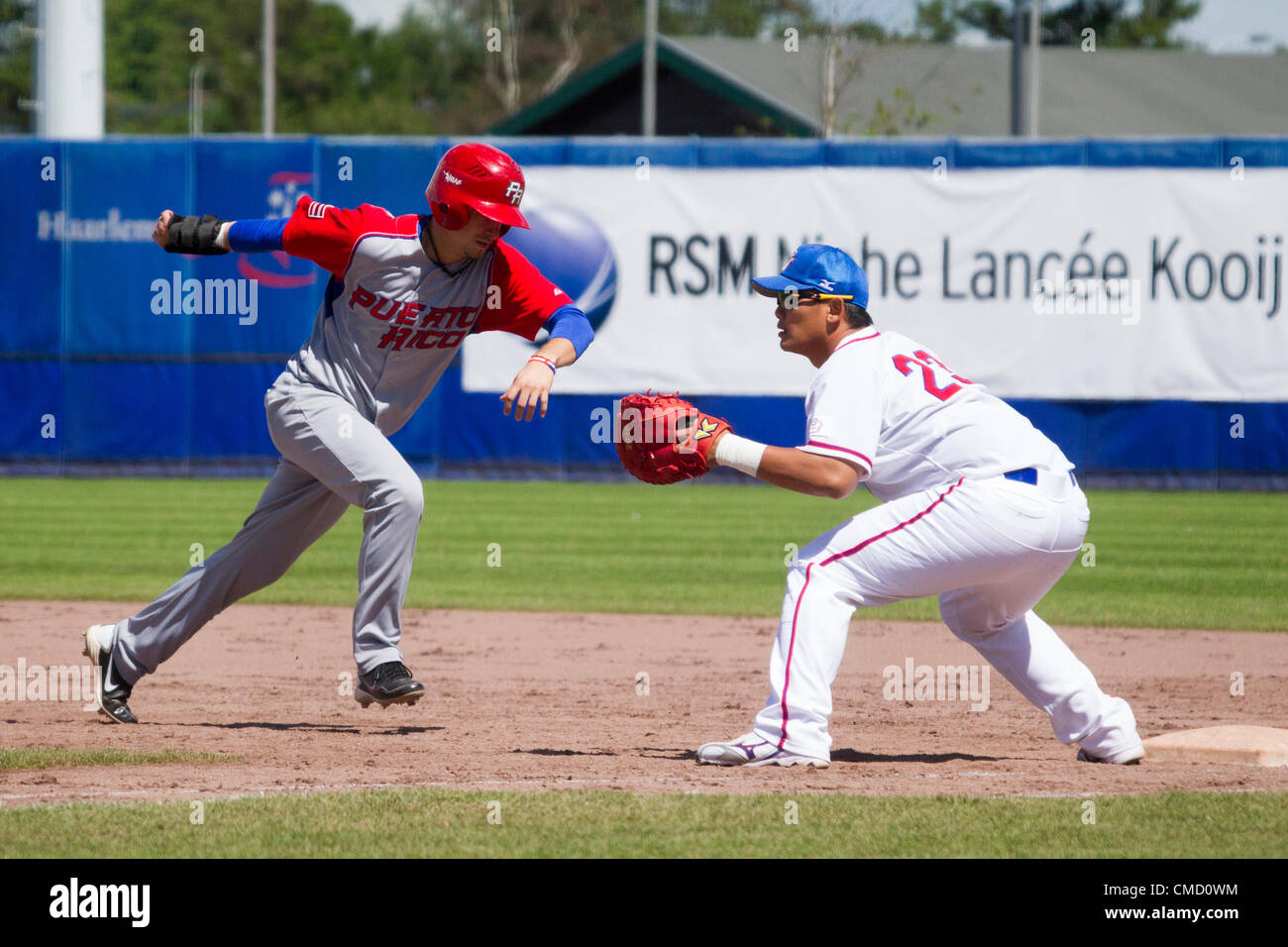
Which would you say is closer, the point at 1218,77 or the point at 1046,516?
the point at 1046,516

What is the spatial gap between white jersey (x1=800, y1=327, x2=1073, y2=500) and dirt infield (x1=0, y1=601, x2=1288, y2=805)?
913mm

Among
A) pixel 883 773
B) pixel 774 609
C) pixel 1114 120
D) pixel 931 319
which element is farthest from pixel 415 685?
pixel 1114 120

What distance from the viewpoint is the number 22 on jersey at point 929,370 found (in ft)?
15.0

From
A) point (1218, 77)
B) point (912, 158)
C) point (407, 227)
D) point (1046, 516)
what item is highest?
point (1218, 77)

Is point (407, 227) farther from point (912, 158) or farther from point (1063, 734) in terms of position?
point (912, 158)

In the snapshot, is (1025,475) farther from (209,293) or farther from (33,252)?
(33,252)

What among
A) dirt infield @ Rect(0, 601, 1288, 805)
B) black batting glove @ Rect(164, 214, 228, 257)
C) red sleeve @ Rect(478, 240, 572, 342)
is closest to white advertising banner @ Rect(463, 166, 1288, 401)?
dirt infield @ Rect(0, 601, 1288, 805)

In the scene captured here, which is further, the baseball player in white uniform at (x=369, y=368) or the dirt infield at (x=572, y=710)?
the baseball player in white uniform at (x=369, y=368)

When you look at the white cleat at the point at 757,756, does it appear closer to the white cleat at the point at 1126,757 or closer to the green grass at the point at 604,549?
the white cleat at the point at 1126,757

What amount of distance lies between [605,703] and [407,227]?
82.9 inches

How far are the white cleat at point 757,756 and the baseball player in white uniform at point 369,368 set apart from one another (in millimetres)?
1063

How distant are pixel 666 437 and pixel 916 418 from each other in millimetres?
727

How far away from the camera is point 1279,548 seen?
1183cm

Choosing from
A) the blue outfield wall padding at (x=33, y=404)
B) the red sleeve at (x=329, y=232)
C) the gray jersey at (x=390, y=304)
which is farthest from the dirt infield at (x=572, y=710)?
the blue outfield wall padding at (x=33, y=404)
